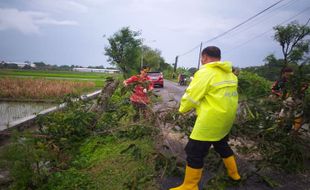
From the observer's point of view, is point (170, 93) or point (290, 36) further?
point (290, 36)

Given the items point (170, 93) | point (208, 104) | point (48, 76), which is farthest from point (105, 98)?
point (48, 76)

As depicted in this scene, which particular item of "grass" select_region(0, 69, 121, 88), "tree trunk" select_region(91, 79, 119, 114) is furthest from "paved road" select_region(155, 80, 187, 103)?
"grass" select_region(0, 69, 121, 88)

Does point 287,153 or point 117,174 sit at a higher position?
point 287,153

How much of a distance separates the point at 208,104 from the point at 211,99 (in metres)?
0.07

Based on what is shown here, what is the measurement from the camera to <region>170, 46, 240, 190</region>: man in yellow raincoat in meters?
3.58

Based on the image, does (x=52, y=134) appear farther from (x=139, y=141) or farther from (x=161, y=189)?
(x=161, y=189)

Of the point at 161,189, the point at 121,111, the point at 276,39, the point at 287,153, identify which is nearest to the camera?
the point at 161,189

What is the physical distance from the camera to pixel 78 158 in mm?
5777

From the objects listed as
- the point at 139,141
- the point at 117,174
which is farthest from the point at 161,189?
the point at 139,141

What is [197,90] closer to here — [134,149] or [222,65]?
A: [222,65]

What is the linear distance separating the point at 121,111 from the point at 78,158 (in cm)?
177

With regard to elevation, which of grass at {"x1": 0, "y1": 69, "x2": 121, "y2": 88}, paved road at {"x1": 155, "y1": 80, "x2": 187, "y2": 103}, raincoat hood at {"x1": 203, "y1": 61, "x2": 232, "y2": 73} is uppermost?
raincoat hood at {"x1": 203, "y1": 61, "x2": 232, "y2": 73}

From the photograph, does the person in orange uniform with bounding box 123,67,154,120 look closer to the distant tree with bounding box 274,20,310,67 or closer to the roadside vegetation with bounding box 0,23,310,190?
the roadside vegetation with bounding box 0,23,310,190

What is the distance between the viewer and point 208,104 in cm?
364
